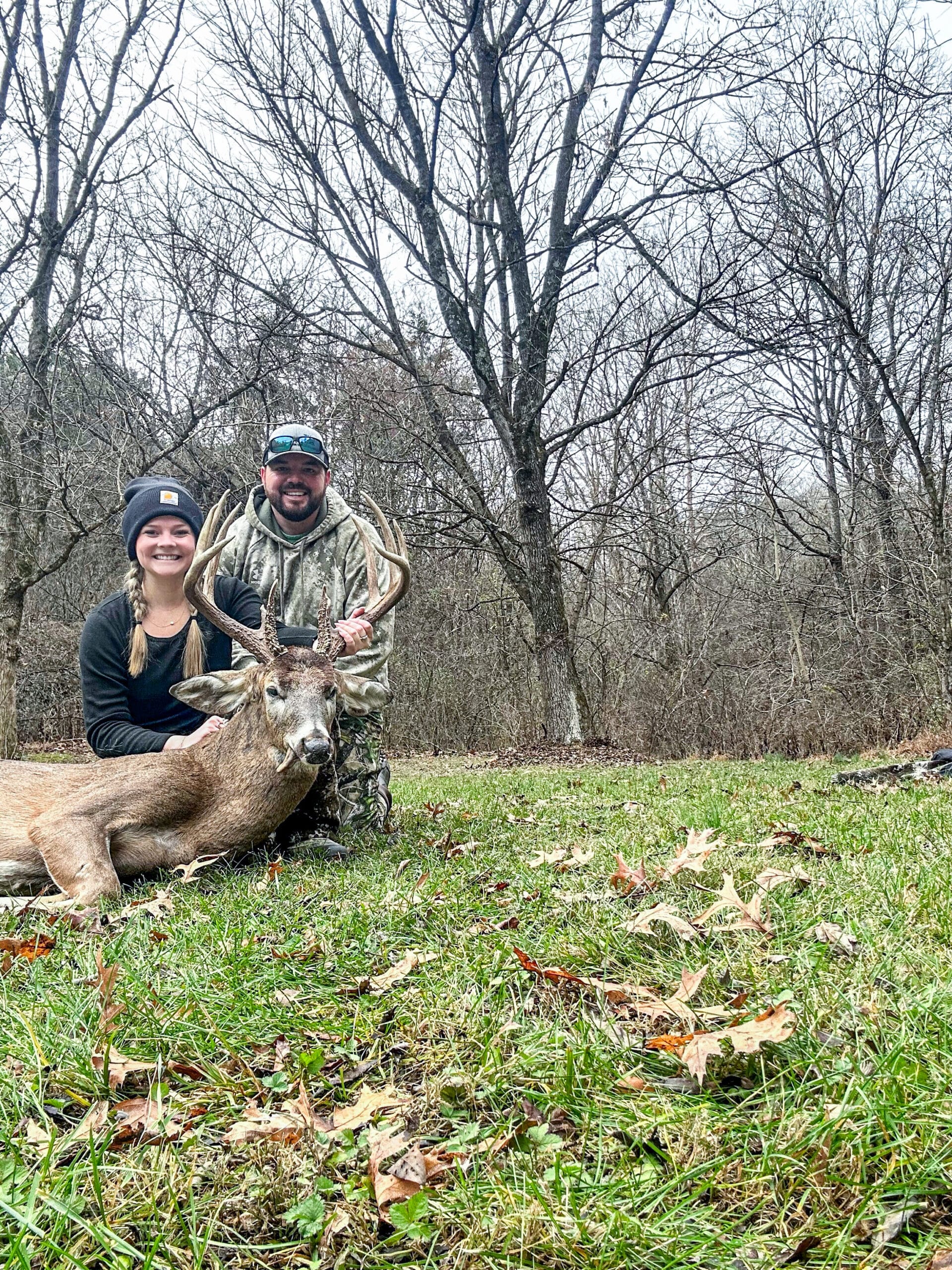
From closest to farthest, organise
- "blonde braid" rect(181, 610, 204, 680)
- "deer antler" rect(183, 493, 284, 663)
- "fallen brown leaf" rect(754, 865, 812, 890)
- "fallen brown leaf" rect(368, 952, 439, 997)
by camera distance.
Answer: "fallen brown leaf" rect(368, 952, 439, 997), "fallen brown leaf" rect(754, 865, 812, 890), "deer antler" rect(183, 493, 284, 663), "blonde braid" rect(181, 610, 204, 680)

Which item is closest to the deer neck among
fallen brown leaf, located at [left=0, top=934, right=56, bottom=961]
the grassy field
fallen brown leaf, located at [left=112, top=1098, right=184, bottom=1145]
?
the grassy field

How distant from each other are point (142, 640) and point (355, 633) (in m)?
1.25

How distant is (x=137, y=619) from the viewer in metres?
5.42

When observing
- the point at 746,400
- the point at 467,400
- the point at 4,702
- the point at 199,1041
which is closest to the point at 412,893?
the point at 199,1041

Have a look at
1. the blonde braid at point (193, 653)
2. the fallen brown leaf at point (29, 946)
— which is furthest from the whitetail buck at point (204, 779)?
the fallen brown leaf at point (29, 946)

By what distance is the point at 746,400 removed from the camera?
657 inches

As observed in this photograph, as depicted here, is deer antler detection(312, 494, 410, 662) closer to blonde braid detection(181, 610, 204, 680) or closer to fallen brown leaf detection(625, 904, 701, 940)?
blonde braid detection(181, 610, 204, 680)

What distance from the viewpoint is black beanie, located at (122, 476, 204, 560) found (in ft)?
17.8

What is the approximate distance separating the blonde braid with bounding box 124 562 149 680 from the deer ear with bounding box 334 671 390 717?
118cm

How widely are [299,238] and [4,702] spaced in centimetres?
891

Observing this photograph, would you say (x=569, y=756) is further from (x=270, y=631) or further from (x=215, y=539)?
(x=270, y=631)

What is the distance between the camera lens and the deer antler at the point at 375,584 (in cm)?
508

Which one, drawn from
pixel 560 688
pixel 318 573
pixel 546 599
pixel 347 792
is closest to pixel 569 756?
pixel 560 688

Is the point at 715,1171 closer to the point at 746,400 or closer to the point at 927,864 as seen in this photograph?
the point at 927,864
